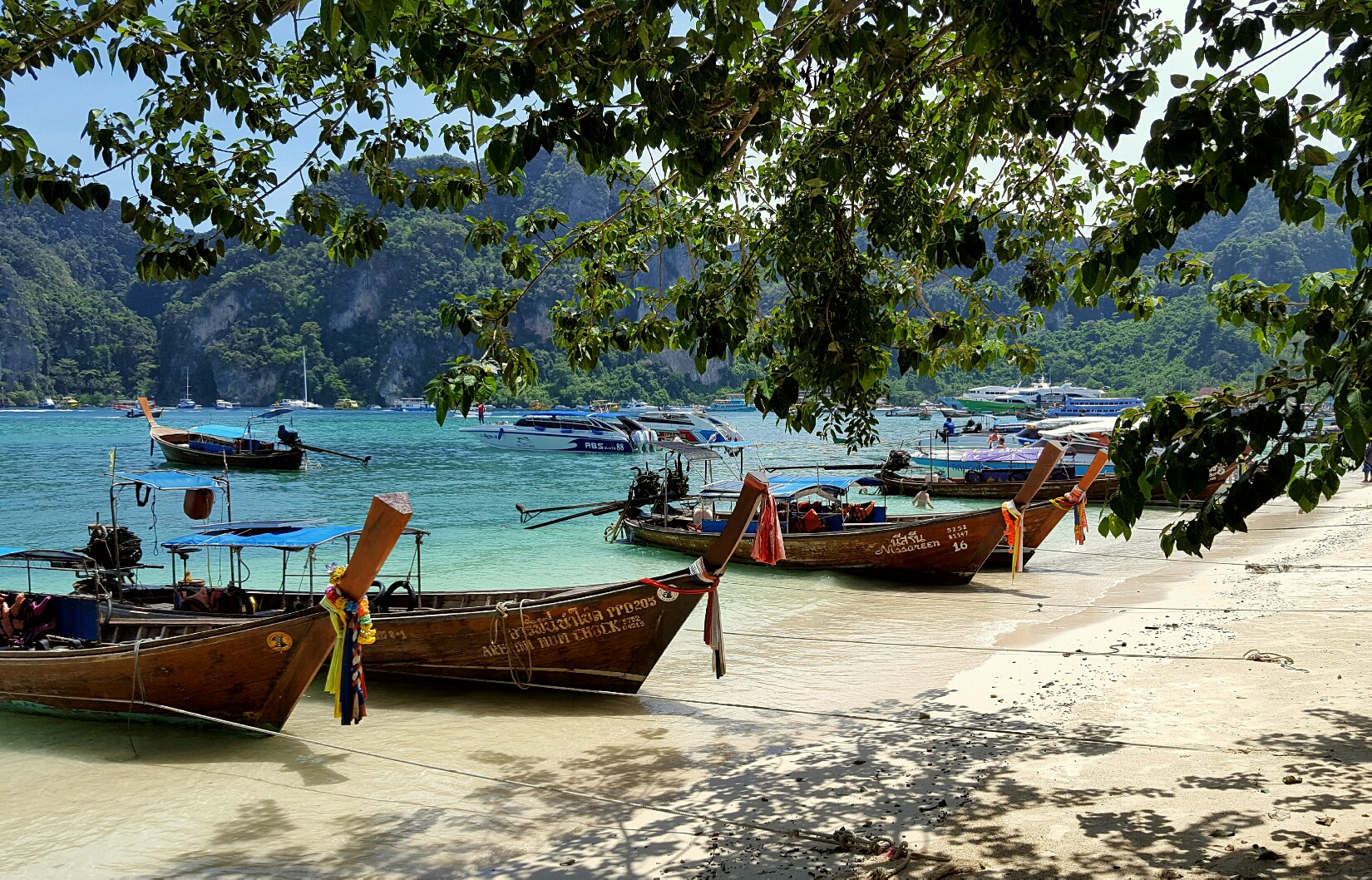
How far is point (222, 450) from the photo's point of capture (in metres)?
35.2

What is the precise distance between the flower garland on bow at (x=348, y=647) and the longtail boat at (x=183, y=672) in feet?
2.19

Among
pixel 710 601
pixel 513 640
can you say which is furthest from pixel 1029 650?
pixel 513 640

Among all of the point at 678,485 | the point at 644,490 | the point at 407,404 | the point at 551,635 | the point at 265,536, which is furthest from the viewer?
the point at 407,404

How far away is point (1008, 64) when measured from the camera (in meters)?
4.26

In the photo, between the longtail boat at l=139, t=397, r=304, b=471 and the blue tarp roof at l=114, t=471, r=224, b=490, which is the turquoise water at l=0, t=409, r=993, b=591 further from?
the blue tarp roof at l=114, t=471, r=224, b=490

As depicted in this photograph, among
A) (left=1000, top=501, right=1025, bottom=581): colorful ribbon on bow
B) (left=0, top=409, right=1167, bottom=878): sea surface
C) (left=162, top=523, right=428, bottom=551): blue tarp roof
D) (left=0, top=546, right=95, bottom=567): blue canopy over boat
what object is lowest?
(left=0, top=409, right=1167, bottom=878): sea surface

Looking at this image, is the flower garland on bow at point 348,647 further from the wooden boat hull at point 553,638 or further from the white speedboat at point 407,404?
the white speedboat at point 407,404

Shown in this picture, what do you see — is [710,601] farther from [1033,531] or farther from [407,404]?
[407,404]

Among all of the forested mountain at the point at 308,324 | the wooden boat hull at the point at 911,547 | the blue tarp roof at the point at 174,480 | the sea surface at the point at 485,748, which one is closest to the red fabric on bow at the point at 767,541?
the sea surface at the point at 485,748

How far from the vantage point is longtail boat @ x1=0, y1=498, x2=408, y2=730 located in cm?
693

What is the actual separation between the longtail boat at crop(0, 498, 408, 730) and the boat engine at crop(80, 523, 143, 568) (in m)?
2.67

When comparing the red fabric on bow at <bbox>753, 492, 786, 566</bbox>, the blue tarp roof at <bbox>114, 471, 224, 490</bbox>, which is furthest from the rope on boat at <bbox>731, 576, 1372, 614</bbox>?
the blue tarp roof at <bbox>114, 471, 224, 490</bbox>

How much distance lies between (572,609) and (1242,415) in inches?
226

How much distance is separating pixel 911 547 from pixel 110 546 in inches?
402
